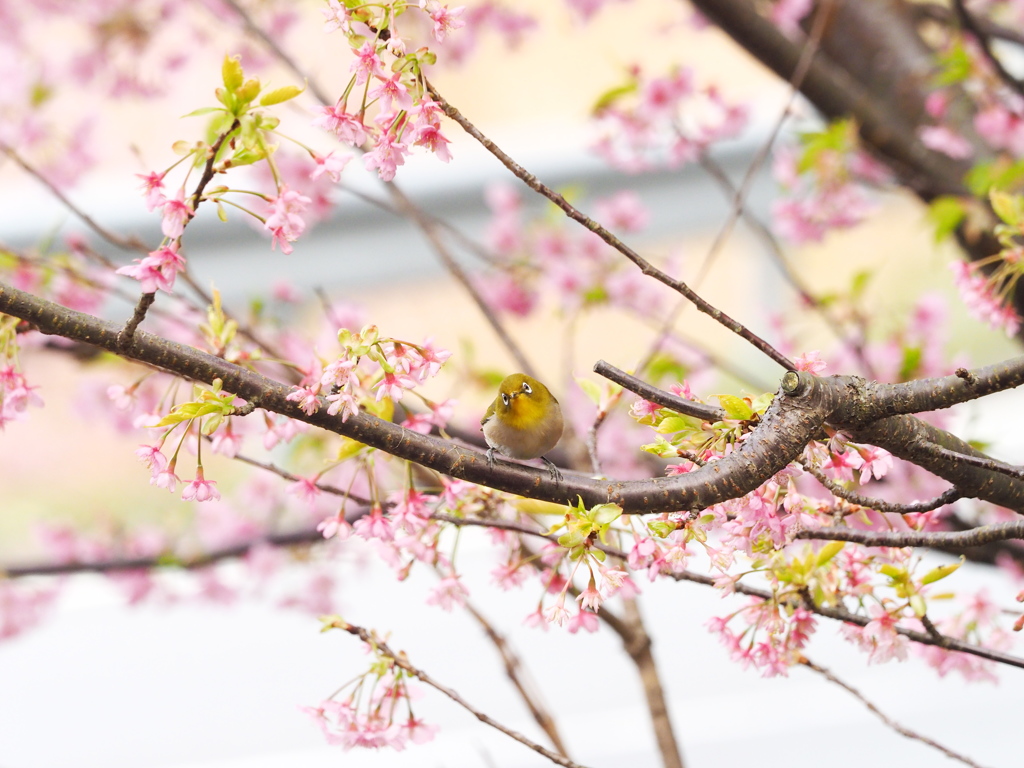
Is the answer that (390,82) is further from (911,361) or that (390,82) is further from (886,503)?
(911,361)

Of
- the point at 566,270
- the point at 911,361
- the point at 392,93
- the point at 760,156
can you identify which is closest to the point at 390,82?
the point at 392,93

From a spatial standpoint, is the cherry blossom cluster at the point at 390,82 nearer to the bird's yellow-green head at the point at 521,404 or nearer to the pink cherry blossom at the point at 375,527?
the pink cherry blossom at the point at 375,527

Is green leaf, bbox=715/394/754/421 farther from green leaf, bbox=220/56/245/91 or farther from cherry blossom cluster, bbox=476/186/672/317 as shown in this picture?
cherry blossom cluster, bbox=476/186/672/317

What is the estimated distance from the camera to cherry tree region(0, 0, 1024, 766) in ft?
1.75

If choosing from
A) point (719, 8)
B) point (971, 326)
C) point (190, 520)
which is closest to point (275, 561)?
point (190, 520)

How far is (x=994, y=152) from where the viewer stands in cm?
149

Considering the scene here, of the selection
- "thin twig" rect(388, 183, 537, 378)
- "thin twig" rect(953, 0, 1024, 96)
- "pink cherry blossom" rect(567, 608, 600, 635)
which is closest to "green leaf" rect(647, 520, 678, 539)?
"pink cherry blossom" rect(567, 608, 600, 635)

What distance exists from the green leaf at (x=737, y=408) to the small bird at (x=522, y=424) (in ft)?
1.29

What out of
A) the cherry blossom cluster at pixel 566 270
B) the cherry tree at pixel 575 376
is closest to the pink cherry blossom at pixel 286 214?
the cherry tree at pixel 575 376

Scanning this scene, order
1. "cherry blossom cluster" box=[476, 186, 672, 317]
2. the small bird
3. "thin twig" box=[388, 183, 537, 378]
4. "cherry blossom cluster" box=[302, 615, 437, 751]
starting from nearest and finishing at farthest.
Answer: "cherry blossom cluster" box=[302, 615, 437, 751]
the small bird
"thin twig" box=[388, 183, 537, 378]
"cherry blossom cluster" box=[476, 186, 672, 317]

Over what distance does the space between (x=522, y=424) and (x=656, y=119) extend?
A: 92cm

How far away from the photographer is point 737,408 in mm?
544

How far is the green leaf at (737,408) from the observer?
21.4 inches

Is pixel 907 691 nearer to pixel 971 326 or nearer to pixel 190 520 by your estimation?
pixel 971 326
